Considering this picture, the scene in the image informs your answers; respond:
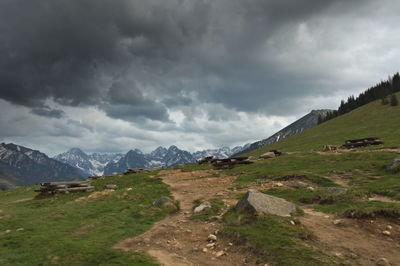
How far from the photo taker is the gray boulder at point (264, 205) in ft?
46.5

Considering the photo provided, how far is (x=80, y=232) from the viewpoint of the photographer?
15195mm

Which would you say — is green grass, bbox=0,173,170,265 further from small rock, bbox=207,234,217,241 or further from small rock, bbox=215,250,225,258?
small rock, bbox=207,234,217,241

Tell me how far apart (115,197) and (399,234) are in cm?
2233

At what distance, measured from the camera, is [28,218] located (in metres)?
18.5

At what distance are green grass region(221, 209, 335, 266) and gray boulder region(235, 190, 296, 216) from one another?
673 millimetres

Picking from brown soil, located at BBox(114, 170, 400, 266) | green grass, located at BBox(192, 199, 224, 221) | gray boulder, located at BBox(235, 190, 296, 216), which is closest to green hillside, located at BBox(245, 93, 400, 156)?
gray boulder, located at BBox(235, 190, 296, 216)

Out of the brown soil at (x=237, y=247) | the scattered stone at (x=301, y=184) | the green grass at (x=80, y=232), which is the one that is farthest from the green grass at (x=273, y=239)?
the scattered stone at (x=301, y=184)

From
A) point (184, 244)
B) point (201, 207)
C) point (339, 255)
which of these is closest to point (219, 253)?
point (184, 244)

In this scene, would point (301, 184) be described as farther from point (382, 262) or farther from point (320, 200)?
point (382, 262)

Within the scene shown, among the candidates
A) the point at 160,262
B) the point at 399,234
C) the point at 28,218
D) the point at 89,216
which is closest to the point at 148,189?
the point at 89,216

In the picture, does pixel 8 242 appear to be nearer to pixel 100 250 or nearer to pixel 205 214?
pixel 100 250

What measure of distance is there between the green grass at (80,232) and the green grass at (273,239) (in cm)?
438

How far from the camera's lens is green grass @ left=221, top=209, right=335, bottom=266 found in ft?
29.9

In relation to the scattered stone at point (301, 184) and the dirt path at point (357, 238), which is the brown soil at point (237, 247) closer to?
the dirt path at point (357, 238)
